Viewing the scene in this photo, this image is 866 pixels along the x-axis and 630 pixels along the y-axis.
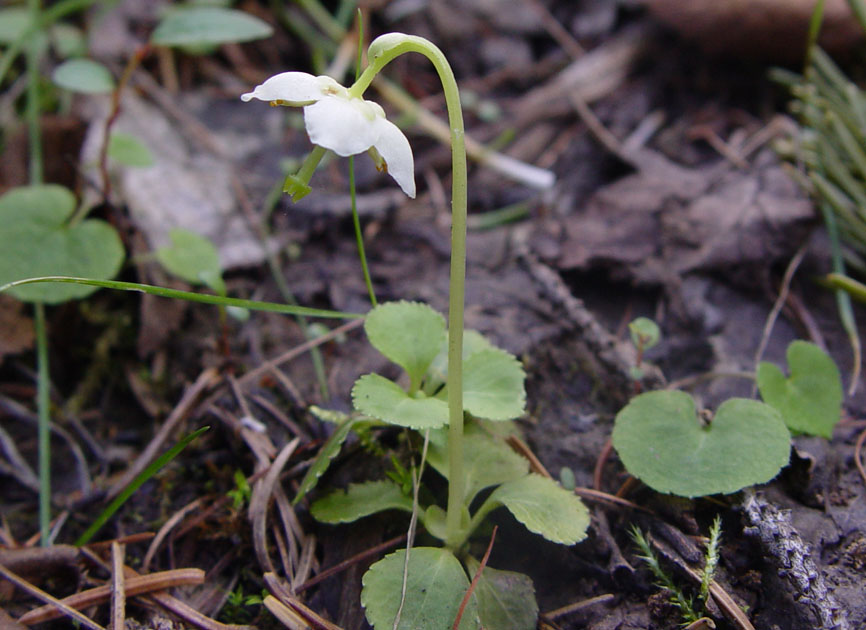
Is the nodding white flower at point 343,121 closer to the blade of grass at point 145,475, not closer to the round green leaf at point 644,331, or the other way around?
the blade of grass at point 145,475

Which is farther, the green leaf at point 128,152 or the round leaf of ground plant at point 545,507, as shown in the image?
the green leaf at point 128,152

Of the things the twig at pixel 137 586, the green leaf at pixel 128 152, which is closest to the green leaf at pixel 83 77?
the green leaf at pixel 128 152

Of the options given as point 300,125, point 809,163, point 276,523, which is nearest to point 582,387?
point 276,523

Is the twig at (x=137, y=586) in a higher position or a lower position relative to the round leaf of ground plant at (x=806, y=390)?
lower

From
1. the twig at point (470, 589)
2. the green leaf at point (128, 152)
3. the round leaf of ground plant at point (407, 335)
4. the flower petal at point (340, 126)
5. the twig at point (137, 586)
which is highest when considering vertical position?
the flower petal at point (340, 126)

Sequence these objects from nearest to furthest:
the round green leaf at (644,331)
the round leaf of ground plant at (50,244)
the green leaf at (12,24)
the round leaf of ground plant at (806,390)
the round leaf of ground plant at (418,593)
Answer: the round leaf of ground plant at (418,593) → the round leaf of ground plant at (806,390) → the round green leaf at (644,331) → the round leaf of ground plant at (50,244) → the green leaf at (12,24)

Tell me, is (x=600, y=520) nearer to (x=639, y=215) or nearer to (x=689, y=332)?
(x=689, y=332)
